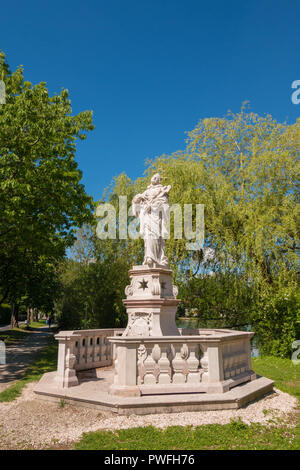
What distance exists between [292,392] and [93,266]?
1673 centimetres

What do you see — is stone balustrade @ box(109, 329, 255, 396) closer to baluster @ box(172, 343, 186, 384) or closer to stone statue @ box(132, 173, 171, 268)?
baluster @ box(172, 343, 186, 384)

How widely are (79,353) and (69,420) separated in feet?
11.4

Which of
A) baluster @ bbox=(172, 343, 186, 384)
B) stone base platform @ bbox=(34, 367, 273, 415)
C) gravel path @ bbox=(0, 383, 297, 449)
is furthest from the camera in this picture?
baluster @ bbox=(172, 343, 186, 384)

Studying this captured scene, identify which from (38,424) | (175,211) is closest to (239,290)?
(175,211)

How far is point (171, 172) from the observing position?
53.0 feet

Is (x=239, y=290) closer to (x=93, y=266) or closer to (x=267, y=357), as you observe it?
(x=267, y=357)

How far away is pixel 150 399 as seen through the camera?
6.17 m

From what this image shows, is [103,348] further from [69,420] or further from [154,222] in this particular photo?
[69,420]

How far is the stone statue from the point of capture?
9.92m

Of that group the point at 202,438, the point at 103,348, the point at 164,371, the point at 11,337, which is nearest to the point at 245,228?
the point at 103,348

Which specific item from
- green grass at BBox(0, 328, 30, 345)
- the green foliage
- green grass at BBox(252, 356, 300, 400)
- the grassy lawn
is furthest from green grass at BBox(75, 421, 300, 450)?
green grass at BBox(0, 328, 30, 345)

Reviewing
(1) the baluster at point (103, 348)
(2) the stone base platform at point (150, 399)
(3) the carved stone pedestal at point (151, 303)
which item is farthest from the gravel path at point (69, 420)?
(1) the baluster at point (103, 348)

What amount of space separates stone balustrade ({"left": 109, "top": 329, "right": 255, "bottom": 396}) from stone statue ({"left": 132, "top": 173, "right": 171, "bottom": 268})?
326 centimetres
